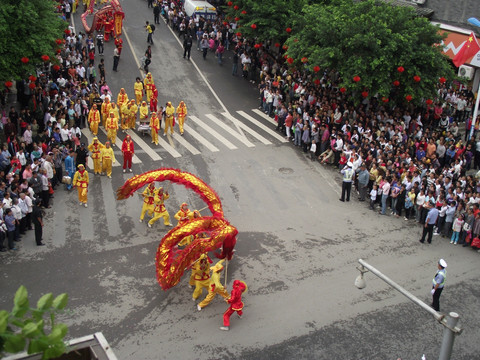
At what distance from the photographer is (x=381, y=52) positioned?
80.9ft

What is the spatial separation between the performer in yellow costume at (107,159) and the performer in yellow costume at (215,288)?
27.0 ft

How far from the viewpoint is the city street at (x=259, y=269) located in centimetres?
1403

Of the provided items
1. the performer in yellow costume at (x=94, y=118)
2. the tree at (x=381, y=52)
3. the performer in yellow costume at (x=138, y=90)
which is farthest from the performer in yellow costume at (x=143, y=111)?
the tree at (x=381, y=52)

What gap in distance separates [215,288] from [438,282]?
19.5 ft

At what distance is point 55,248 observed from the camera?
17.1m

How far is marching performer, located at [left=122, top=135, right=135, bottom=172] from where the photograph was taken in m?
21.5

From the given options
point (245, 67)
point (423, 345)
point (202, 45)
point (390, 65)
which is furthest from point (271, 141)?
point (423, 345)

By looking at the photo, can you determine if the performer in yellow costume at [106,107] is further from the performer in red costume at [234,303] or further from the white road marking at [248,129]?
the performer in red costume at [234,303]

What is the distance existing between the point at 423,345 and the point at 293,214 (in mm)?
7262

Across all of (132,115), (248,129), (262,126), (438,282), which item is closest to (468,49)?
(262,126)

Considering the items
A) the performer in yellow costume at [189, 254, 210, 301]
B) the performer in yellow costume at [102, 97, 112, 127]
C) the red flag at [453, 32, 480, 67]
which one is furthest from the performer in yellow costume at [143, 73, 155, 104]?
the performer in yellow costume at [189, 254, 210, 301]

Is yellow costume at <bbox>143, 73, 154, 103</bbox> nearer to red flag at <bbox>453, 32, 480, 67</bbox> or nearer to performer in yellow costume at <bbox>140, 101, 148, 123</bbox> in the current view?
performer in yellow costume at <bbox>140, 101, 148, 123</bbox>

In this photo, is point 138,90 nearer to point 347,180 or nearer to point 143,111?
point 143,111

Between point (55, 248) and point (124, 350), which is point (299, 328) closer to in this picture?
point (124, 350)
